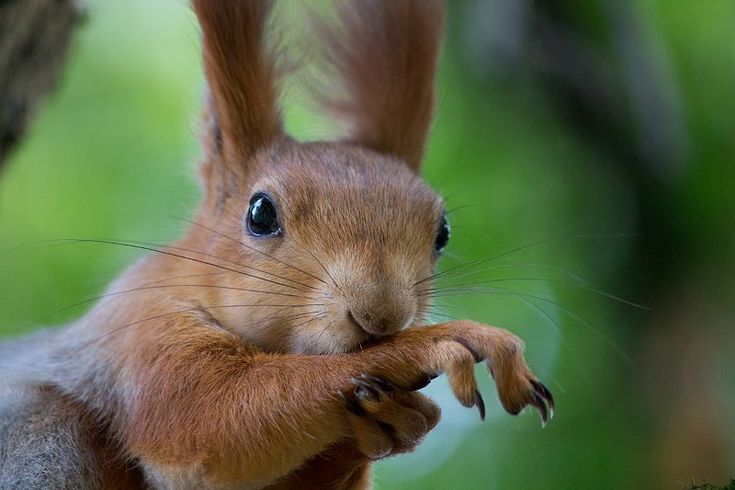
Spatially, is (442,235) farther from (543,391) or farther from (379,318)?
(543,391)

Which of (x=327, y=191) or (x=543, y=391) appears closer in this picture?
(x=543, y=391)

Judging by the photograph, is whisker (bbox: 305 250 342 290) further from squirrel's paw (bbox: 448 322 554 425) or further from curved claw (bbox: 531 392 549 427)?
curved claw (bbox: 531 392 549 427)

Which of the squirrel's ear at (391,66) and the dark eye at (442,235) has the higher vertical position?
the squirrel's ear at (391,66)

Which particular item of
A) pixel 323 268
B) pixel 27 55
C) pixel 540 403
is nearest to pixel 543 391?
pixel 540 403

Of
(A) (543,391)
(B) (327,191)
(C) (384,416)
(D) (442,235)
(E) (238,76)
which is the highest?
(E) (238,76)

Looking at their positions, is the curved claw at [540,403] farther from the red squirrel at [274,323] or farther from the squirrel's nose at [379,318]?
the squirrel's nose at [379,318]

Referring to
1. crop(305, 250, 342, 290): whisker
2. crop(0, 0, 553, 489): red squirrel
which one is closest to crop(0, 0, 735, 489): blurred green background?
crop(0, 0, 553, 489): red squirrel

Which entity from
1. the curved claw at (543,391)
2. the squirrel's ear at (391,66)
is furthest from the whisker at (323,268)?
the squirrel's ear at (391,66)
